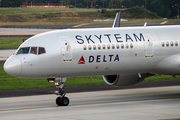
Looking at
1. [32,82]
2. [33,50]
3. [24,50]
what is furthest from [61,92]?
[32,82]

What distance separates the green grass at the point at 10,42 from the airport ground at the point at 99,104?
131ft

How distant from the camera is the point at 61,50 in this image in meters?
22.7

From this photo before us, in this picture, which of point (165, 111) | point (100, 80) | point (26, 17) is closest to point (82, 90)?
point (100, 80)

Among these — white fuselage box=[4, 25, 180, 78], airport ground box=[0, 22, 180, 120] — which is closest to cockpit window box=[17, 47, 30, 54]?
white fuselage box=[4, 25, 180, 78]

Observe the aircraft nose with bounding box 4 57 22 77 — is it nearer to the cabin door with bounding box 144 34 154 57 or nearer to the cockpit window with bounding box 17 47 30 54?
the cockpit window with bounding box 17 47 30 54

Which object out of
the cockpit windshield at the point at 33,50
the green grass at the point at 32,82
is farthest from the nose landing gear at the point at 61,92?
the green grass at the point at 32,82

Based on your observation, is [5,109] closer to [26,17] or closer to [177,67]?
[177,67]

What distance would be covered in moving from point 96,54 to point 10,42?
52.9m

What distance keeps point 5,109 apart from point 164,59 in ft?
33.7

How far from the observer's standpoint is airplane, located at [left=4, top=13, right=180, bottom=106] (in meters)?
22.4

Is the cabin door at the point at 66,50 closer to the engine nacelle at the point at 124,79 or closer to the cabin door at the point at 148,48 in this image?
the engine nacelle at the point at 124,79

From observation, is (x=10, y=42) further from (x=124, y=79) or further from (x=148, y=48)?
(x=148, y=48)

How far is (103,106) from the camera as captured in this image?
23.5 m

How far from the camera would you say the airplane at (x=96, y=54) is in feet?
73.5
